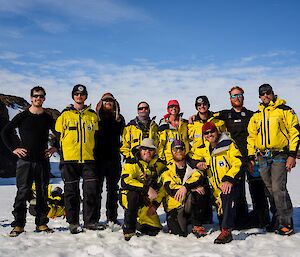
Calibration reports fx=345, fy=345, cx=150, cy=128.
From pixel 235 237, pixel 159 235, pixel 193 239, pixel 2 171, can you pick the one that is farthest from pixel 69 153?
pixel 2 171

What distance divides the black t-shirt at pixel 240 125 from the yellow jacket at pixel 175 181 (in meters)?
1.24

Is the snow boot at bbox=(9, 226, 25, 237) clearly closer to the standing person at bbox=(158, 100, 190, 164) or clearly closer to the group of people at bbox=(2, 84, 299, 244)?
the group of people at bbox=(2, 84, 299, 244)

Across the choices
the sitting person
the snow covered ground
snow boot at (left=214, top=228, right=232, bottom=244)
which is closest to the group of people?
snow boot at (left=214, top=228, right=232, bottom=244)

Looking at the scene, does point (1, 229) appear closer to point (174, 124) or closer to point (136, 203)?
point (136, 203)

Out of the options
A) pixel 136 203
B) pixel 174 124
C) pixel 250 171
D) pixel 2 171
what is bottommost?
pixel 2 171

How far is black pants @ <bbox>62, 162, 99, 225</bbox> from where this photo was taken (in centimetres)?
670

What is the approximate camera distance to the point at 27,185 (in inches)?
259

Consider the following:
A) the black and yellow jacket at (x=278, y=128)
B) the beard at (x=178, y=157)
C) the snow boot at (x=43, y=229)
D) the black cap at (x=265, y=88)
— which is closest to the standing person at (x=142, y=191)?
the beard at (x=178, y=157)

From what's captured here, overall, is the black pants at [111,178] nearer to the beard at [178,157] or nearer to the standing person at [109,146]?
the standing person at [109,146]

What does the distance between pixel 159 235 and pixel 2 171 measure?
Result: 20.6m

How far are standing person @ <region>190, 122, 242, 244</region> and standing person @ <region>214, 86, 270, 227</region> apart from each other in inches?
31.7

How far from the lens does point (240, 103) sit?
713 cm

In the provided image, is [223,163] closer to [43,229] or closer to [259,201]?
[259,201]

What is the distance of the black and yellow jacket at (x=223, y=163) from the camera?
603 cm
